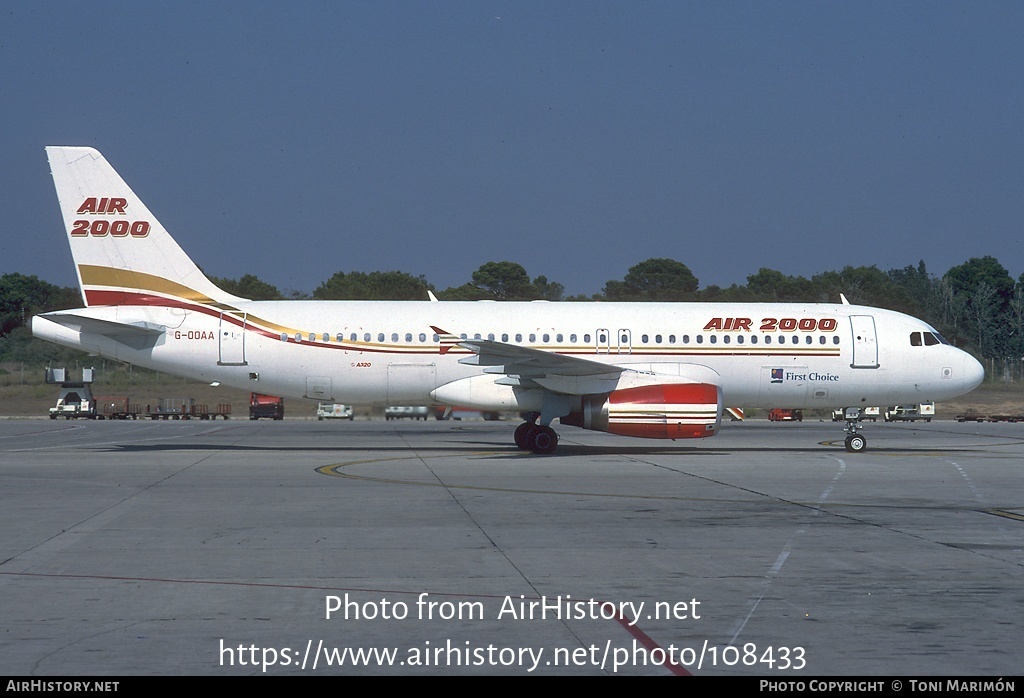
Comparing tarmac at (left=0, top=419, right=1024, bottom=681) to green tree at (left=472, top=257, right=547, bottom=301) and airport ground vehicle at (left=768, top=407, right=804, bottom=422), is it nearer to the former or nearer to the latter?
airport ground vehicle at (left=768, top=407, right=804, bottom=422)

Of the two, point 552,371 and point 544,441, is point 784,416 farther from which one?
point 552,371

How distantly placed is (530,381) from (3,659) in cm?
1940

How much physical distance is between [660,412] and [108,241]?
48.0 feet

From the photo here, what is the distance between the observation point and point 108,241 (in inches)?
1057

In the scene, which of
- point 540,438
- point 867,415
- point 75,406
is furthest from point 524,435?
point 75,406

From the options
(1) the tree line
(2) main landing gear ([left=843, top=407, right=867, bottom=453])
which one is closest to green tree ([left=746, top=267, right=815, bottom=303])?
(1) the tree line

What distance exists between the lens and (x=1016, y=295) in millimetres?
87812

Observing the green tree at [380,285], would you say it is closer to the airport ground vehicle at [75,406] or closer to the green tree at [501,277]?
the green tree at [501,277]

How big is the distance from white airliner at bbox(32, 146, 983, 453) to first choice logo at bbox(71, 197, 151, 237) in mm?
36

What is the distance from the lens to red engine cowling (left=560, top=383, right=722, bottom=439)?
24.7 m

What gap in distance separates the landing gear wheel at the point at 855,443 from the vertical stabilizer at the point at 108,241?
16820 mm

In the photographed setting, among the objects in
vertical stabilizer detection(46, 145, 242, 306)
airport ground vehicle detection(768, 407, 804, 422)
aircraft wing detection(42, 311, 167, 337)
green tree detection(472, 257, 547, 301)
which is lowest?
airport ground vehicle detection(768, 407, 804, 422)

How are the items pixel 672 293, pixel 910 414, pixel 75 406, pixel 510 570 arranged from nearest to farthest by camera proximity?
pixel 510 570
pixel 75 406
pixel 910 414
pixel 672 293

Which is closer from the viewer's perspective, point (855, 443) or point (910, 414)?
point (855, 443)
